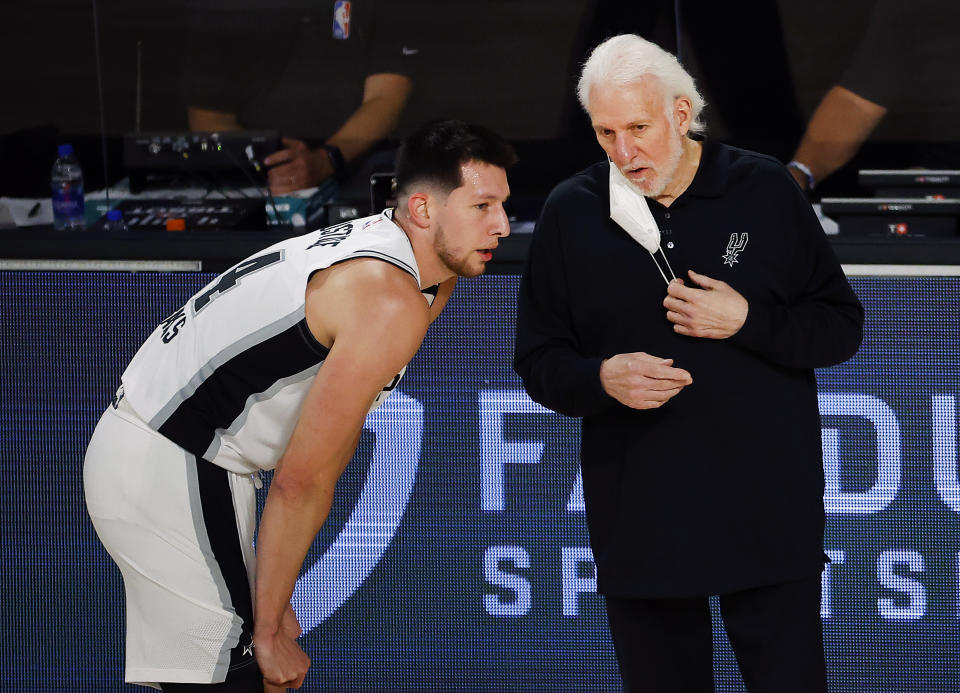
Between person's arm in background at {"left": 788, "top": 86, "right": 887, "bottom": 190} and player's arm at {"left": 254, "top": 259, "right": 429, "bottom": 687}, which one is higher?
person's arm in background at {"left": 788, "top": 86, "right": 887, "bottom": 190}

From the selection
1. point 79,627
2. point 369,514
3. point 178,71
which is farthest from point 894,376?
point 178,71

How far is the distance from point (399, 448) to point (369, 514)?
7.2 inches

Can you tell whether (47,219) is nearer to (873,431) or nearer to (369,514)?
(369,514)

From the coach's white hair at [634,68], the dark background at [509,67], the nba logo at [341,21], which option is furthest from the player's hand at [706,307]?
the nba logo at [341,21]

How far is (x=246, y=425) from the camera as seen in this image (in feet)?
6.66

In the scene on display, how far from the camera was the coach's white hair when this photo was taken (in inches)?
80.4

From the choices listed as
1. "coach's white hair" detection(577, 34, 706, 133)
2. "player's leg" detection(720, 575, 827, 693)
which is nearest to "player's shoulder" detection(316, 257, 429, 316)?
"coach's white hair" detection(577, 34, 706, 133)

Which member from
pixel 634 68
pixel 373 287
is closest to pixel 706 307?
pixel 634 68

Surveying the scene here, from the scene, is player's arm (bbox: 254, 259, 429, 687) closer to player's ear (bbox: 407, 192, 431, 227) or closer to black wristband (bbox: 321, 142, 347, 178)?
player's ear (bbox: 407, 192, 431, 227)

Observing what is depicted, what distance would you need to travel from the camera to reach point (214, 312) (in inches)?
79.7

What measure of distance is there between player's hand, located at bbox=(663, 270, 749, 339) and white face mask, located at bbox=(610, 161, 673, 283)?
0.23ft

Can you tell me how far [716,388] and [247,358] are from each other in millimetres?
794

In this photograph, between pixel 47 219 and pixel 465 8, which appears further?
pixel 465 8

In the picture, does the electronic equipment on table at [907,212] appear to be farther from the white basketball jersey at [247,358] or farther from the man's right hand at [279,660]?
the man's right hand at [279,660]
